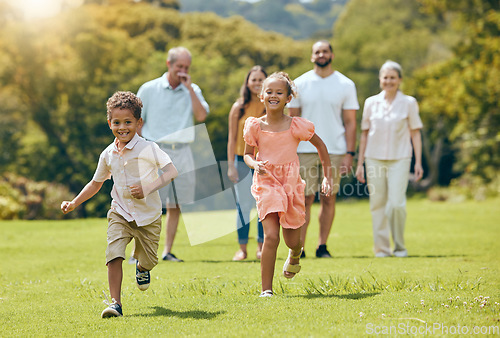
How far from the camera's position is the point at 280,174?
5.50 metres

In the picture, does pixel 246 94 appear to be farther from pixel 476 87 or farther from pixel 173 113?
pixel 476 87

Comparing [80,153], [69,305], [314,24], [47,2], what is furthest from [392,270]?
[314,24]

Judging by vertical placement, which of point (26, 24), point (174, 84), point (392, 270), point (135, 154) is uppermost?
point (26, 24)

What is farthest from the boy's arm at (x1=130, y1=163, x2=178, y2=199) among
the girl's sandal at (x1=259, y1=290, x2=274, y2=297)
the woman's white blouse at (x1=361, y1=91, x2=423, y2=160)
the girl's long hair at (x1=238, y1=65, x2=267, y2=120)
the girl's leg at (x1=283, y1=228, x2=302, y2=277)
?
the woman's white blouse at (x1=361, y1=91, x2=423, y2=160)

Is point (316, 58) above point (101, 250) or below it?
above

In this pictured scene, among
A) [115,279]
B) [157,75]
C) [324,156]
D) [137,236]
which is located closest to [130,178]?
[137,236]

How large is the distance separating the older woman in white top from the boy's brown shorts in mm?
3830

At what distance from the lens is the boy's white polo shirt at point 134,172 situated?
519 cm

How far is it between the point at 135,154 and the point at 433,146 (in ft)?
110

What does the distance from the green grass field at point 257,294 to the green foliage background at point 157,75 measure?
12213 mm

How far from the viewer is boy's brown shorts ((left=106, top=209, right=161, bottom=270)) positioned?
5109 millimetres

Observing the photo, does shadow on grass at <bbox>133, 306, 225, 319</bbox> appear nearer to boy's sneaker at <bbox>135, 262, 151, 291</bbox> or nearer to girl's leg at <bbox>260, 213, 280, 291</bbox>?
boy's sneaker at <bbox>135, 262, 151, 291</bbox>

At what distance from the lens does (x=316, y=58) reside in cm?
810

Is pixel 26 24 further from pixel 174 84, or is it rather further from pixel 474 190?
pixel 174 84
